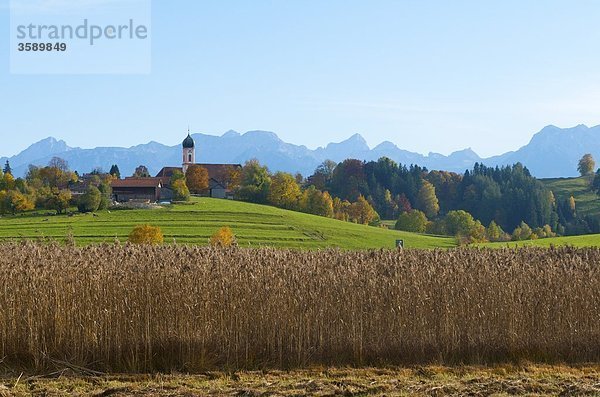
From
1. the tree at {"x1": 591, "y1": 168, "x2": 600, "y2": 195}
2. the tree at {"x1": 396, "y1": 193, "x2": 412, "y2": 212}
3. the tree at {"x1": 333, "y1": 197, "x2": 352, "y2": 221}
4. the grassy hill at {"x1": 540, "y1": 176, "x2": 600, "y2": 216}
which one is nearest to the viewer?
the tree at {"x1": 333, "y1": 197, "x2": 352, "y2": 221}

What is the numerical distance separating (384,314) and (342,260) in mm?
1769

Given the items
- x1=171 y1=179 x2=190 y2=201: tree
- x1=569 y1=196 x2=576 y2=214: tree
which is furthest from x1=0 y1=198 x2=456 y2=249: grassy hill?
x1=569 y1=196 x2=576 y2=214: tree

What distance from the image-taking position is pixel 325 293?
11953 mm

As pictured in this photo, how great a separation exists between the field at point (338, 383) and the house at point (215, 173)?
338ft

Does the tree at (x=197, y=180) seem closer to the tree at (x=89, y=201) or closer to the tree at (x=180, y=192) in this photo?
the tree at (x=180, y=192)

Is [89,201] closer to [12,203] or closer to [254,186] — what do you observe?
[12,203]

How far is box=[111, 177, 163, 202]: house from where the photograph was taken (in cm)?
10450

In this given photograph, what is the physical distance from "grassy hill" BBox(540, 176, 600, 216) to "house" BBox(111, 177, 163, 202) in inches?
2794

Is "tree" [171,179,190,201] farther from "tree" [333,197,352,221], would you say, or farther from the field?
the field

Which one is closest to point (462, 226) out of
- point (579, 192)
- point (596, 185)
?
point (596, 185)

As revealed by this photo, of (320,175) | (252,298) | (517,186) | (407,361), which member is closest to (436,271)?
(407,361)

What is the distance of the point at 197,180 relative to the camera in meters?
121

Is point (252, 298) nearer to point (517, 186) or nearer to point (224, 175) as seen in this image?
point (517, 186)

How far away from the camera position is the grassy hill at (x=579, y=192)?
12906 centimetres
